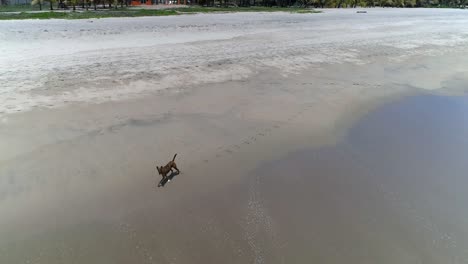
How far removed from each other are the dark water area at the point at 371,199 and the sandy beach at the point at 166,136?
0.09 metres

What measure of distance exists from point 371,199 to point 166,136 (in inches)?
217

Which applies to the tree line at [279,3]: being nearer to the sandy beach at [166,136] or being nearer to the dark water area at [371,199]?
the sandy beach at [166,136]

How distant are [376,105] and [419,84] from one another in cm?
505

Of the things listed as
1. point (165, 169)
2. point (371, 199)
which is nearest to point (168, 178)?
point (165, 169)

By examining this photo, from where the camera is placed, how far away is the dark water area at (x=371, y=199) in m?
5.64

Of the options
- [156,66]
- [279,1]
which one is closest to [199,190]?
[156,66]

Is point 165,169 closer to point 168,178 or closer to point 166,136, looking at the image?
Result: point 168,178

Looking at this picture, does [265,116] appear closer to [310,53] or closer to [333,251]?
[333,251]

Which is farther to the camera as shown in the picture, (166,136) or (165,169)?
(166,136)

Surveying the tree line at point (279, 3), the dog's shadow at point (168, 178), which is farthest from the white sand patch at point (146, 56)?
the tree line at point (279, 3)

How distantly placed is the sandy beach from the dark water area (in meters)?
0.09

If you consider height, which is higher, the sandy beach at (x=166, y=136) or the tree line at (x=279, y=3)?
the tree line at (x=279, y=3)

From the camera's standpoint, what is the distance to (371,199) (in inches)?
279

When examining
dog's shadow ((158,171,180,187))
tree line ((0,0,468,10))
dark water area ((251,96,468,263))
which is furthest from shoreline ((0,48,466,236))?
tree line ((0,0,468,10))
